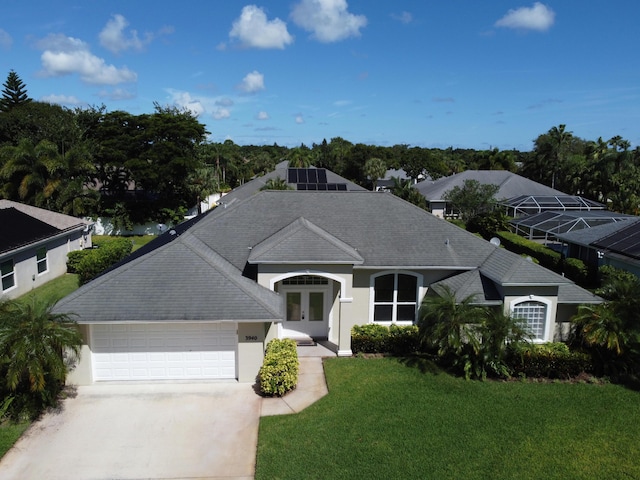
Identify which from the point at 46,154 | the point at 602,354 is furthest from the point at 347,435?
the point at 46,154

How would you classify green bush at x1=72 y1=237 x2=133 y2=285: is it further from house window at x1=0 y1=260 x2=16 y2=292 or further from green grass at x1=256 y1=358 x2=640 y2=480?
green grass at x1=256 y1=358 x2=640 y2=480

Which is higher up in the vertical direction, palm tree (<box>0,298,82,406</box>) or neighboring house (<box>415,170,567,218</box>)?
neighboring house (<box>415,170,567,218</box>)

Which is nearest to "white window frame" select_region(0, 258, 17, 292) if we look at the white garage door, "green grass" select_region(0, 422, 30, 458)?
the white garage door

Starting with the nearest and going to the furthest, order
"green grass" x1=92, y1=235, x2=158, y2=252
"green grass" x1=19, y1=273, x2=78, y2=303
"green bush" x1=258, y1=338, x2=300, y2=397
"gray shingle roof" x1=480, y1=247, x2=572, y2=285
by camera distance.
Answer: "green bush" x1=258, y1=338, x2=300, y2=397 < "gray shingle roof" x1=480, y1=247, x2=572, y2=285 < "green grass" x1=19, y1=273, x2=78, y2=303 < "green grass" x1=92, y1=235, x2=158, y2=252

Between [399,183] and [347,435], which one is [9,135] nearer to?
[399,183]

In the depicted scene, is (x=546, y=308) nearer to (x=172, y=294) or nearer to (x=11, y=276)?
(x=172, y=294)

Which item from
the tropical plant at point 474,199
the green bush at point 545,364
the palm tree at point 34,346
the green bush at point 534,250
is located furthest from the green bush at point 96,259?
the tropical plant at point 474,199

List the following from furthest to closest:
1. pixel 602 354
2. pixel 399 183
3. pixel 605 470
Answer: pixel 399 183
pixel 602 354
pixel 605 470
